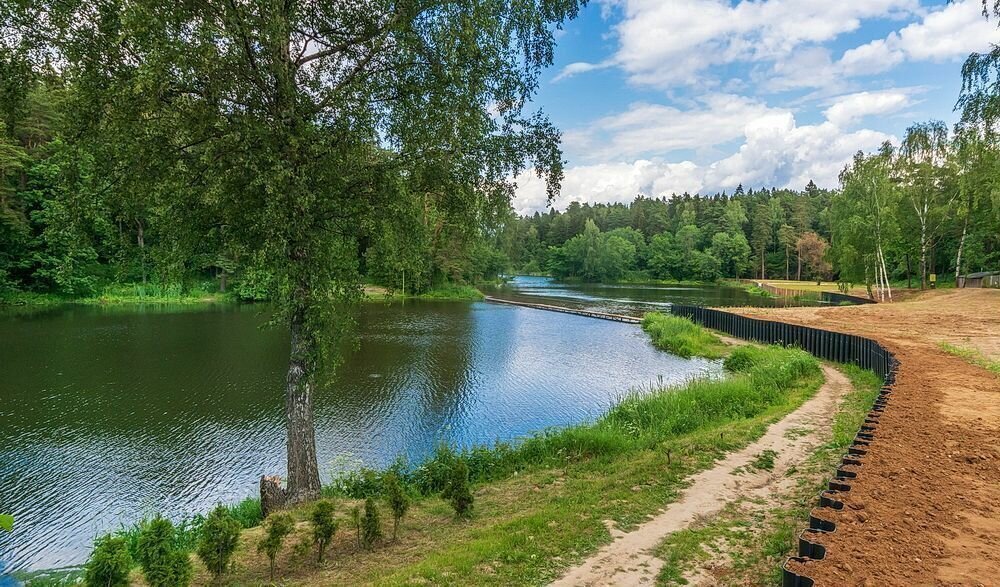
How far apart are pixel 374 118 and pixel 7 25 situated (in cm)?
502

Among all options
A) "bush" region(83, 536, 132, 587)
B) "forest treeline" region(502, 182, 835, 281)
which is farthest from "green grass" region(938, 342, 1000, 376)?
"forest treeline" region(502, 182, 835, 281)

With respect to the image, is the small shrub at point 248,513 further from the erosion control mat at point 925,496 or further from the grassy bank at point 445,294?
the grassy bank at point 445,294

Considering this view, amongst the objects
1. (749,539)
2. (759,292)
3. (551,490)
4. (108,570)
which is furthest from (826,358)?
(759,292)

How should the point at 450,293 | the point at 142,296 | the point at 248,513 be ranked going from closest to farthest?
1. the point at 248,513
2. the point at 142,296
3. the point at 450,293

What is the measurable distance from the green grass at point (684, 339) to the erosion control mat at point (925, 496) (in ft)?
43.7

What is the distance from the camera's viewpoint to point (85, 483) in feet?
36.1

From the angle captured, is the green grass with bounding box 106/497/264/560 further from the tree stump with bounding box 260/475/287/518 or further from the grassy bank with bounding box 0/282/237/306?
the grassy bank with bounding box 0/282/237/306

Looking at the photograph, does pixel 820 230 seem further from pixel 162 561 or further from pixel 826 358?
pixel 162 561

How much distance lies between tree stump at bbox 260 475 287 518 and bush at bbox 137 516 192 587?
3439mm

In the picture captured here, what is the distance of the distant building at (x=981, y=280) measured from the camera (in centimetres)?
4359

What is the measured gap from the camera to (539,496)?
341 inches

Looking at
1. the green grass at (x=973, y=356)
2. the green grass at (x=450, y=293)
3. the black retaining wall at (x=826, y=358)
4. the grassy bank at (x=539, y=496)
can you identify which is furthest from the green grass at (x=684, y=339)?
the green grass at (x=450, y=293)

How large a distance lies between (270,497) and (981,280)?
6173 cm

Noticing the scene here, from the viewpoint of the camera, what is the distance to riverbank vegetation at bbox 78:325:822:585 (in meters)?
6.11
